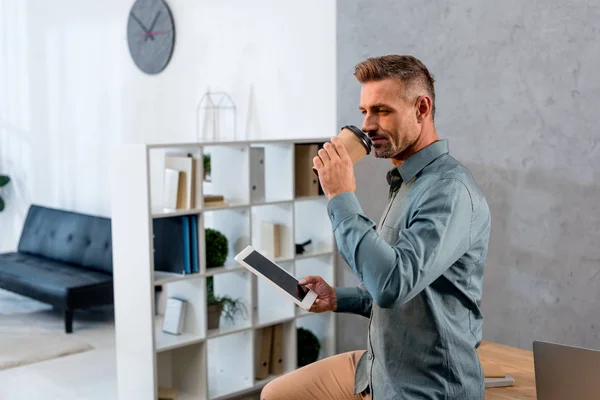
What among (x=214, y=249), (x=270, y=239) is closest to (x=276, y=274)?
(x=214, y=249)

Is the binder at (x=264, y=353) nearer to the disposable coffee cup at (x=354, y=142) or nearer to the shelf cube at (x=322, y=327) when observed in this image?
the shelf cube at (x=322, y=327)

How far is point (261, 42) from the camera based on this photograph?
5.24 m

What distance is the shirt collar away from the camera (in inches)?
84.8

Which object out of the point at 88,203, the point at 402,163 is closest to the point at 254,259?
the point at 402,163

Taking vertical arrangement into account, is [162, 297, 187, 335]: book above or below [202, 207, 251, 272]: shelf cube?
below

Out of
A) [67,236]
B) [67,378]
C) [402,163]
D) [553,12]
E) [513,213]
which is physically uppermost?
[553,12]

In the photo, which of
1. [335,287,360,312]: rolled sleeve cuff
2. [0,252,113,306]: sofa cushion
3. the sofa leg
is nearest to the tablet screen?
[335,287,360,312]: rolled sleeve cuff

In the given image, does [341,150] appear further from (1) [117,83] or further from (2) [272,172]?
(1) [117,83]

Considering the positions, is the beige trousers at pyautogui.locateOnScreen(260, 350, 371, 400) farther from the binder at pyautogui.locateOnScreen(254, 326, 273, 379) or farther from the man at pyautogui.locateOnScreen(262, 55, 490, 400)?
the binder at pyautogui.locateOnScreen(254, 326, 273, 379)

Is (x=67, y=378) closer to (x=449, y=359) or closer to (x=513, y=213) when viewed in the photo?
(x=513, y=213)

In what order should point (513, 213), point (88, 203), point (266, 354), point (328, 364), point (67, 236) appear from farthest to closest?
point (88, 203) < point (67, 236) < point (266, 354) < point (513, 213) < point (328, 364)

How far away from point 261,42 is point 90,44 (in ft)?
8.07

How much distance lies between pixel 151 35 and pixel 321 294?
4299 mm

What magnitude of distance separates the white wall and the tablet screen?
2.70 meters
